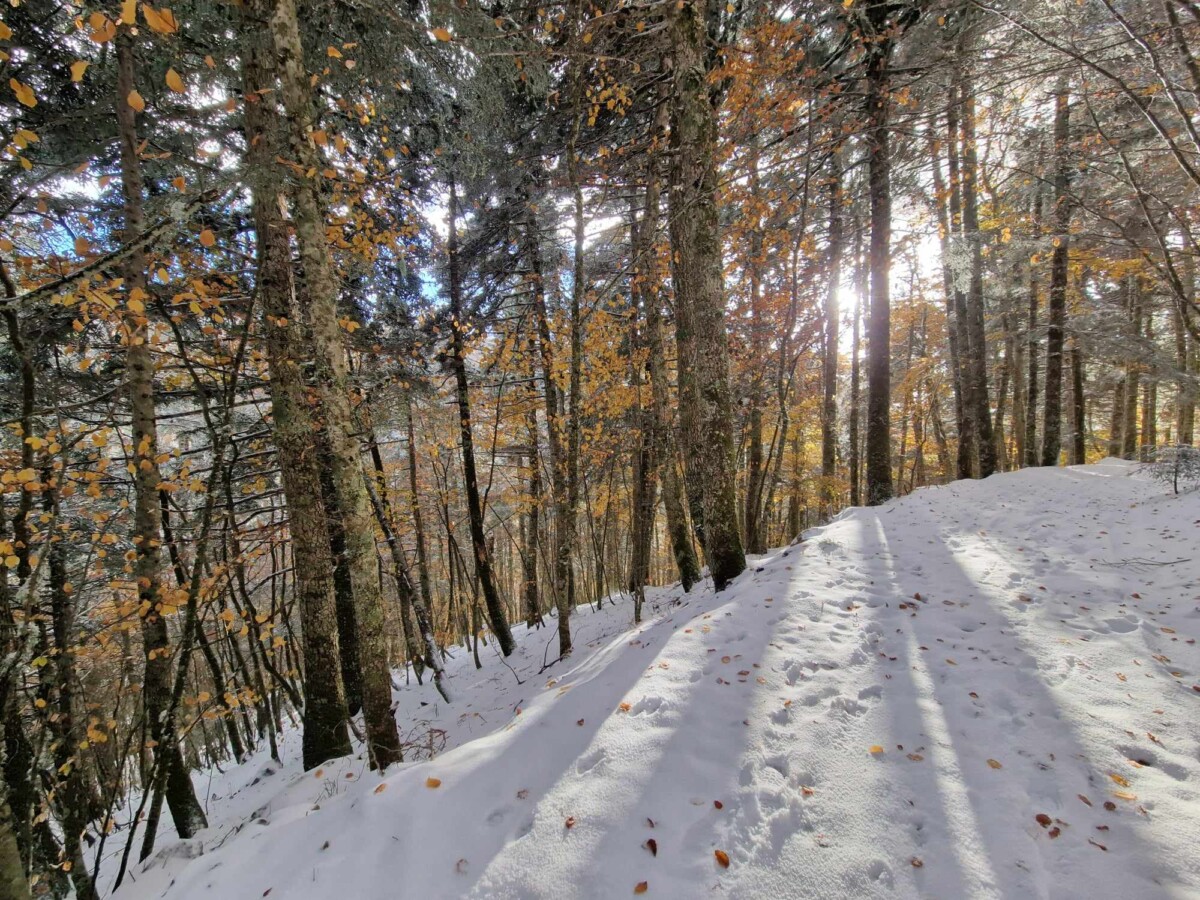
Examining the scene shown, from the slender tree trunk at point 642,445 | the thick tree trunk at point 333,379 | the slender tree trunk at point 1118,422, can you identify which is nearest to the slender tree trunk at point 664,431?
the slender tree trunk at point 642,445

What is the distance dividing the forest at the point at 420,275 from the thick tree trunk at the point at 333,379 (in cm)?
2

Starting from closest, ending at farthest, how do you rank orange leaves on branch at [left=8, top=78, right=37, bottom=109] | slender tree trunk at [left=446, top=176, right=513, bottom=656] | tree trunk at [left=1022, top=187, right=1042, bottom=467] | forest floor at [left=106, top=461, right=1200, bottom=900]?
1. forest floor at [left=106, top=461, right=1200, bottom=900]
2. orange leaves on branch at [left=8, top=78, right=37, bottom=109]
3. slender tree trunk at [left=446, top=176, right=513, bottom=656]
4. tree trunk at [left=1022, top=187, right=1042, bottom=467]

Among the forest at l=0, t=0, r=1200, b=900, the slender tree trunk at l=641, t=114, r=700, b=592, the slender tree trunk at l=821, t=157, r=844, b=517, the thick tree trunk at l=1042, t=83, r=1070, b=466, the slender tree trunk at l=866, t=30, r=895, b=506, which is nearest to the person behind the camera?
the forest at l=0, t=0, r=1200, b=900

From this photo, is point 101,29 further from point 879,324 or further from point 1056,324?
point 1056,324

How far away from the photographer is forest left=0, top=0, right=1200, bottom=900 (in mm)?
3494

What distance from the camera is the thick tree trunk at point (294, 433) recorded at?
12.9 ft

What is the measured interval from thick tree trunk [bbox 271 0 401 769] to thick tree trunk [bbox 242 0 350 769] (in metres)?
0.55

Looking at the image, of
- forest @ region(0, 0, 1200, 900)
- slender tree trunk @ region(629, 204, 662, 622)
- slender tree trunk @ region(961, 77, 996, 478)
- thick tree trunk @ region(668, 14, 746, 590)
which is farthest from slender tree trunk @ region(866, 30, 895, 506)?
thick tree trunk @ region(668, 14, 746, 590)

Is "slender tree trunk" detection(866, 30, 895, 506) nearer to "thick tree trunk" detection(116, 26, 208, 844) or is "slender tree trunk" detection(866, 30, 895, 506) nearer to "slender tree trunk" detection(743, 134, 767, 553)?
"slender tree trunk" detection(743, 134, 767, 553)

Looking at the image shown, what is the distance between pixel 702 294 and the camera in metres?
4.91

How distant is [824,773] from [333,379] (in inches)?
142

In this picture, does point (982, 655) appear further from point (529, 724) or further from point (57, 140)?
point (57, 140)

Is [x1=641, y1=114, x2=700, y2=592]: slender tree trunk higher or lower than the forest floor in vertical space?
higher

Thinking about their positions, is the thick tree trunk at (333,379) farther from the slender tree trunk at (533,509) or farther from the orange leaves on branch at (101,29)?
the slender tree trunk at (533,509)
